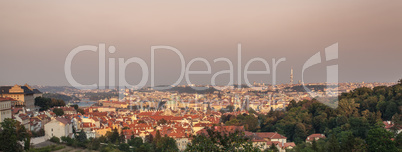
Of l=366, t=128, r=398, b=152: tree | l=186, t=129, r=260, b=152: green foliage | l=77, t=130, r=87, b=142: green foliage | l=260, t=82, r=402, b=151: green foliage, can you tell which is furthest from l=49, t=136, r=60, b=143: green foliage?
l=366, t=128, r=398, b=152: tree

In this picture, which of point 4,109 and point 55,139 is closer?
point 4,109

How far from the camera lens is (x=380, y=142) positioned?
1261 cm

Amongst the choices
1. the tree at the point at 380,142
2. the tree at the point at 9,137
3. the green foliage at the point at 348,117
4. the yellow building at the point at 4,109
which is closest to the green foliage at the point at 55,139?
the yellow building at the point at 4,109

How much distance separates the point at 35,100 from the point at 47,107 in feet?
3.45

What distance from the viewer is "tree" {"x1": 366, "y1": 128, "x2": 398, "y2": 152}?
12352mm

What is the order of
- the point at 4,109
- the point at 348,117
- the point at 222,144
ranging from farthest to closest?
the point at 348,117 → the point at 4,109 → the point at 222,144

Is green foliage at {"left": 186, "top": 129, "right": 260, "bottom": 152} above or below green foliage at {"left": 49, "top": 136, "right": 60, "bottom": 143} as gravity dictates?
above

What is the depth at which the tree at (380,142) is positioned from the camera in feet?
40.5

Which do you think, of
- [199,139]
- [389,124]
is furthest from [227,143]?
[389,124]

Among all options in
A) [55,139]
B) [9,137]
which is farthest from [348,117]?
[9,137]

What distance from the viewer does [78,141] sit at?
63.4ft

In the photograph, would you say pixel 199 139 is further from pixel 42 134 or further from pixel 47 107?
pixel 47 107

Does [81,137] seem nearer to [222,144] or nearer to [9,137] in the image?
[9,137]

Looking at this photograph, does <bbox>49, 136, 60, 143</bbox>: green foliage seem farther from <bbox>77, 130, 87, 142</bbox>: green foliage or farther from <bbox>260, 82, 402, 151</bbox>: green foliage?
<bbox>260, 82, 402, 151</bbox>: green foliage
